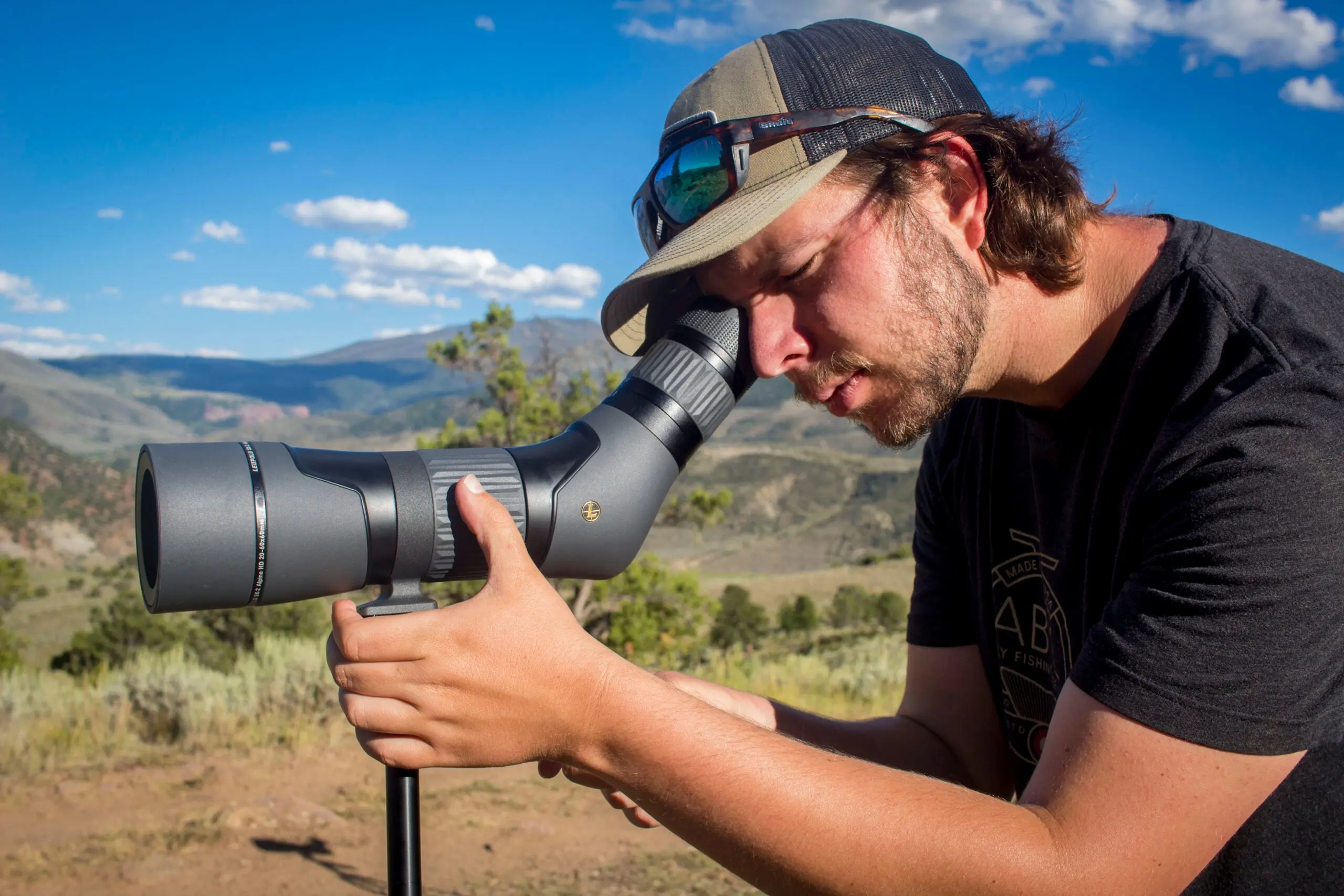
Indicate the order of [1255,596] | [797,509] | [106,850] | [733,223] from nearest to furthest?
[1255,596]
[733,223]
[106,850]
[797,509]

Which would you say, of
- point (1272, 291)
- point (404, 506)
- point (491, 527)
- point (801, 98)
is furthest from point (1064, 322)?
point (404, 506)

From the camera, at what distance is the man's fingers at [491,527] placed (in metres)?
1.31

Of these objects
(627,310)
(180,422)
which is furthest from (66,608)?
(180,422)

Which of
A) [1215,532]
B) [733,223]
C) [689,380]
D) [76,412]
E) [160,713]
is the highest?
[76,412]

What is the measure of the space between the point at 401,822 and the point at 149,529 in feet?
1.93

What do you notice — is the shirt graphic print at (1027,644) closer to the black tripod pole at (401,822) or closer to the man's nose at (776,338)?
the man's nose at (776,338)

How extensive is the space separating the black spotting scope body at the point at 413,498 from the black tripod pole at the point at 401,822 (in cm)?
6

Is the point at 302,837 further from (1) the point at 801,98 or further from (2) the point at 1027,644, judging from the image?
(1) the point at 801,98

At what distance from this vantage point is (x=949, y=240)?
1.75 meters

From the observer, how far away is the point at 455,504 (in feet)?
4.85

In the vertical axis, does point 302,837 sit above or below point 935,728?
below

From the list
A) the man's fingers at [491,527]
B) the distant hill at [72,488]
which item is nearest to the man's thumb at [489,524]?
the man's fingers at [491,527]

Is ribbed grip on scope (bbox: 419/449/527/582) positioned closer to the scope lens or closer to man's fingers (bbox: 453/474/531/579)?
man's fingers (bbox: 453/474/531/579)

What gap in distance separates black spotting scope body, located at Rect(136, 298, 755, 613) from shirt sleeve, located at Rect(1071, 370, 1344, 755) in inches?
33.0
